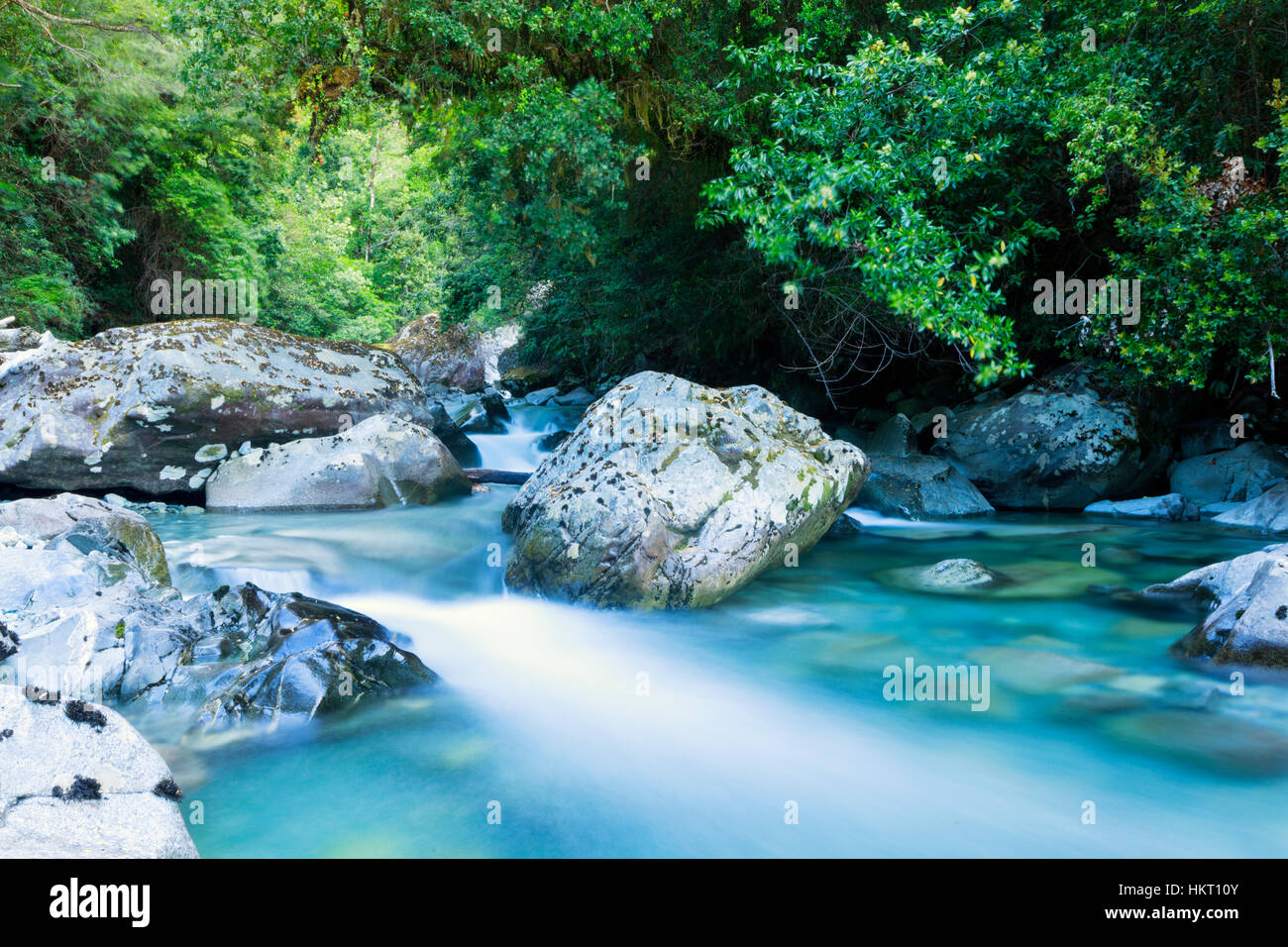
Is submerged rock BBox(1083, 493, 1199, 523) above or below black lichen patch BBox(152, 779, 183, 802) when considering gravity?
above

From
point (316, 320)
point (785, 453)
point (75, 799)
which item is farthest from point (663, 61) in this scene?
point (316, 320)

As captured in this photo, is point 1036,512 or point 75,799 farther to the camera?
point 1036,512

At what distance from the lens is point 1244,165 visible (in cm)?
740

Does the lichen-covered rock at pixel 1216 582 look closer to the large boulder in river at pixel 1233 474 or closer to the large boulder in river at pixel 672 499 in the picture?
the large boulder in river at pixel 672 499

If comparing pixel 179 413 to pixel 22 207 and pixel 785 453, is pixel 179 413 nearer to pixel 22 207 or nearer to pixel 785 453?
pixel 785 453

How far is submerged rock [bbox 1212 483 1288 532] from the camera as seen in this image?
862 centimetres

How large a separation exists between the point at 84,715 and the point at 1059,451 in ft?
35.6

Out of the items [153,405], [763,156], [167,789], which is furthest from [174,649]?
[763,156]

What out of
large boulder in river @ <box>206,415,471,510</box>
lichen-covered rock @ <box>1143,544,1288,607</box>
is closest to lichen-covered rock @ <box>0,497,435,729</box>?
large boulder in river @ <box>206,415,471,510</box>

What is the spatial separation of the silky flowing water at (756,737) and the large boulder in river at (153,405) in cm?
217

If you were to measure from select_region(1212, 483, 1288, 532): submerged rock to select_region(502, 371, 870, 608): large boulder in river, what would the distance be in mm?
5038

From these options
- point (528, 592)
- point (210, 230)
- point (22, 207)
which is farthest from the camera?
point (210, 230)

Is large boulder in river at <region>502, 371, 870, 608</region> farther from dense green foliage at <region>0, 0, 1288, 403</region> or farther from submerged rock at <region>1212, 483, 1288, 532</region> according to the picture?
submerged rock at <region>1212, 483, 1288, 532</region>

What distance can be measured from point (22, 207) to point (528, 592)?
13743 mm
